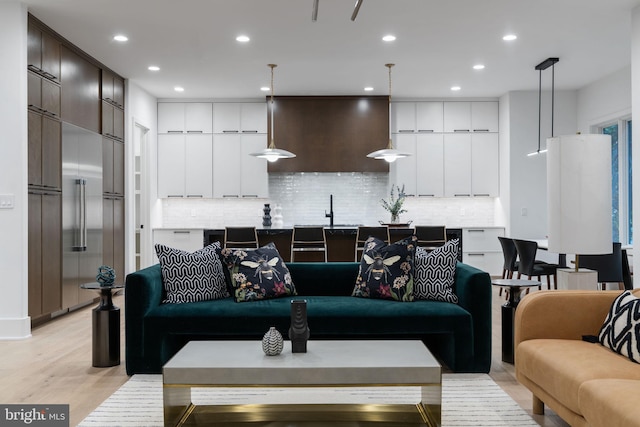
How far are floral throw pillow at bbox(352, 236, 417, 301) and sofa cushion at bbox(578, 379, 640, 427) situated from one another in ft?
5.65

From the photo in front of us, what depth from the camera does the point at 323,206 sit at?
362 inches

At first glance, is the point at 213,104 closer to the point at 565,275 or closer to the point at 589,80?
the point at 589,80

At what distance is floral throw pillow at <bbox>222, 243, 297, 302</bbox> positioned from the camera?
3893 mm

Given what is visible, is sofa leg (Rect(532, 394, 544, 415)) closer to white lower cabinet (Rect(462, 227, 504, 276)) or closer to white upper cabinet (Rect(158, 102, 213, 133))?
white lower cabinet (Rect(462, 227, 504, 276))

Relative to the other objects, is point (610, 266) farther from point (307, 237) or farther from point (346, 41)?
point (346, 41)

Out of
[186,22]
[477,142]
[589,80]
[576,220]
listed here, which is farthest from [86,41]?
[589,80]

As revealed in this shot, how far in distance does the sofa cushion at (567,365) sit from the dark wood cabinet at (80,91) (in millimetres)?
5027

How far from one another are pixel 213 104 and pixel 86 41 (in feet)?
10.0

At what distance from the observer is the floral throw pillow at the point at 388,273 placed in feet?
12.8

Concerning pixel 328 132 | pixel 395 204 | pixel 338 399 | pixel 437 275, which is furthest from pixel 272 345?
pixel 328 132

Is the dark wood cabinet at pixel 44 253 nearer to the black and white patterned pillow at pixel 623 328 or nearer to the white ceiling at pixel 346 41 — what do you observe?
the white ceiling at pixel 346 41

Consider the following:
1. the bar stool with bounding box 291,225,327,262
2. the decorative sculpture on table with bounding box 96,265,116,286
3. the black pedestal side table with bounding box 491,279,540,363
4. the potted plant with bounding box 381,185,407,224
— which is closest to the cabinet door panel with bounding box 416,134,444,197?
the potted plant with bounding box 381,185,407,224

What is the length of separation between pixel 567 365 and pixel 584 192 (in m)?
1.28

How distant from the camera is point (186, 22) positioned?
5488 millimetres
